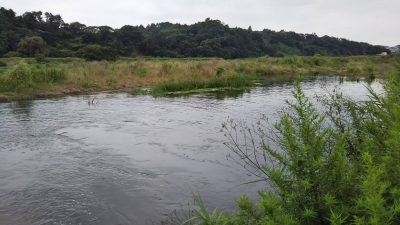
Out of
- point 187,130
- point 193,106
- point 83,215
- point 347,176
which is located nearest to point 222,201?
point 83,215

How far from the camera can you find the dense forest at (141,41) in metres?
58.3

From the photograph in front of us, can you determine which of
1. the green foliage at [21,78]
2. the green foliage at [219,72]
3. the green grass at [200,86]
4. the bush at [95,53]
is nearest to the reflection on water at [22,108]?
the green foliage at [21,78]

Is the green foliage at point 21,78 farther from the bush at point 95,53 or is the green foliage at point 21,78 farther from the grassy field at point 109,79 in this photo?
the bush at point 95,53

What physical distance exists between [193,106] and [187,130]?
208 inches

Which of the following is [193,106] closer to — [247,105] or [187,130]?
[247,105]

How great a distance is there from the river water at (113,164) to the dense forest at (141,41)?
136 ft

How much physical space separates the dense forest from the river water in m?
41.6

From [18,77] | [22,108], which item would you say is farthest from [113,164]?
[18,77]

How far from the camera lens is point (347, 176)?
4.01m

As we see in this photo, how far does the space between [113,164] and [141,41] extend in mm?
73688

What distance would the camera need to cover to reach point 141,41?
81.1 metres

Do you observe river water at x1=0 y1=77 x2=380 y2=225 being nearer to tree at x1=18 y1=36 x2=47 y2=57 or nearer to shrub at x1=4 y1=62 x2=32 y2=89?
shrub at x1=4 y1=62 x2=32 y2=89

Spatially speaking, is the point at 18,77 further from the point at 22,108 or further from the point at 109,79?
the point at 109,79

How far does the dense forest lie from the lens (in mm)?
58291
